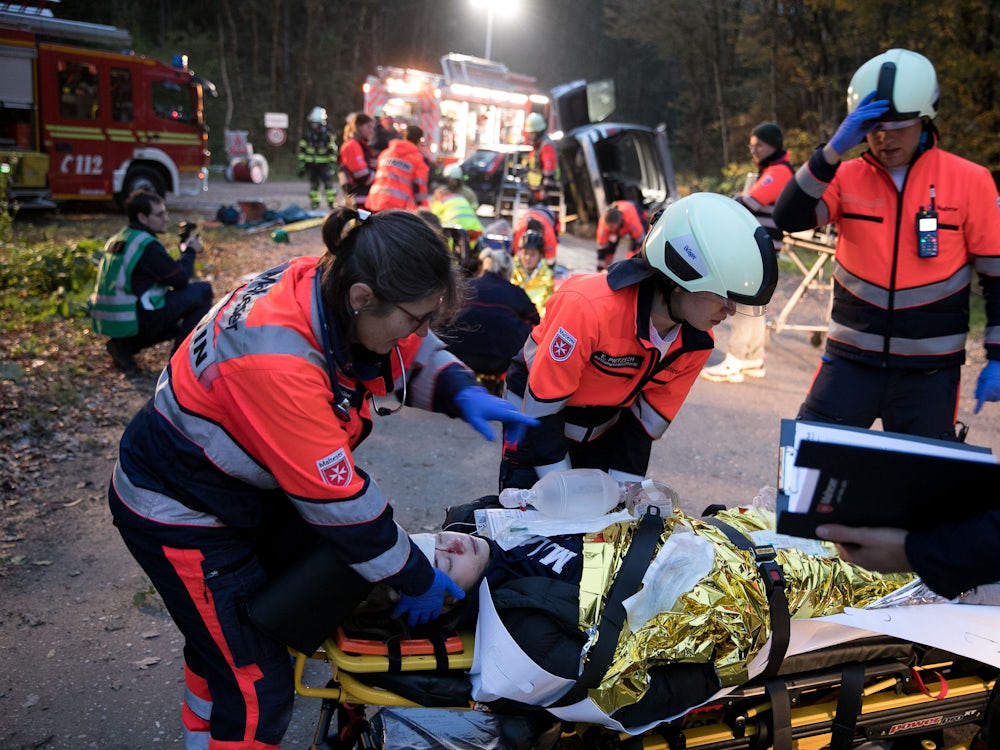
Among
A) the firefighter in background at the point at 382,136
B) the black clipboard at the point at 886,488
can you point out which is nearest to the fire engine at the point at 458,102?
the firefighter in background at the point at 382,136

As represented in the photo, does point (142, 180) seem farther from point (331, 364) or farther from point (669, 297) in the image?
point (331, 364)

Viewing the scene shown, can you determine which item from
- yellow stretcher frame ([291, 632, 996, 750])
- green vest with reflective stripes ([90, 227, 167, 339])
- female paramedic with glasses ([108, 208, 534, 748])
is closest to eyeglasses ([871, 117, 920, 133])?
yellow stretcher frame ([291, 632, 996, 750])

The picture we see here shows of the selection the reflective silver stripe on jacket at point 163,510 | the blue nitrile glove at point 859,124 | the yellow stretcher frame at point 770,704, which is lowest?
the yellow stretcher frame at point 770,704

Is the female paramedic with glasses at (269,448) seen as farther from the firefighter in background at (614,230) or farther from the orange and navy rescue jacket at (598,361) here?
Answer: the firefighter in background at (614,230)

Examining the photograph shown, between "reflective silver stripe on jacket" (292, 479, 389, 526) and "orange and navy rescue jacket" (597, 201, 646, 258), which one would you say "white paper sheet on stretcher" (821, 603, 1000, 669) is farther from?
"orange and navy rescue jacket" (597, 201, 646, 258)

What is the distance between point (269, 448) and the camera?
1824 mm

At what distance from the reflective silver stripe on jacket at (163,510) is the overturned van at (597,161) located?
13.1m

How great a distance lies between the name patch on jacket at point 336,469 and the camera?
183 centimetres

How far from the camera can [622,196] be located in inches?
586

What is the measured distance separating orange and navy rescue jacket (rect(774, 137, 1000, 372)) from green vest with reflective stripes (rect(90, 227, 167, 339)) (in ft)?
15.6

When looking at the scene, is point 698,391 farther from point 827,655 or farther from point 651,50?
point 651,50

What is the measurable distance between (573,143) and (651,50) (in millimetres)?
23637

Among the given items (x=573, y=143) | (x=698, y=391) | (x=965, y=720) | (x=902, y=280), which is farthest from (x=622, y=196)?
(x=965, y=720)

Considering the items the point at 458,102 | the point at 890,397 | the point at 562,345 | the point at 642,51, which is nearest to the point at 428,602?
the point at 562,345
